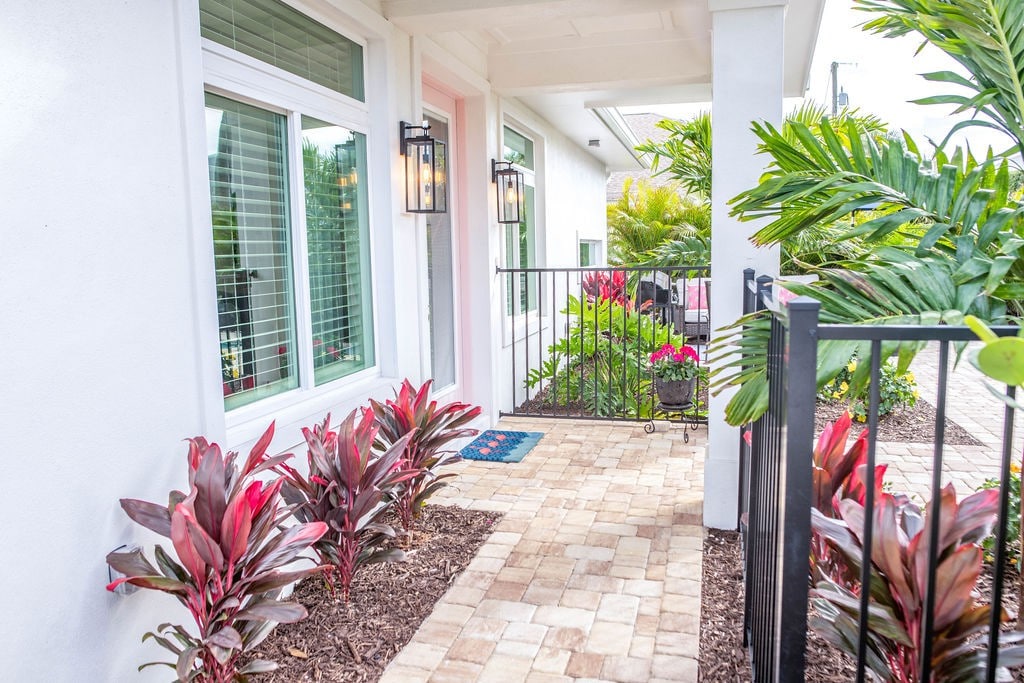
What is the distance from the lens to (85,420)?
2.08 m

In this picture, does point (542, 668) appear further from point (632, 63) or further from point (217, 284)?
point (632, 63)

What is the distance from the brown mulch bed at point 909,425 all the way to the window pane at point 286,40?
400 centimetres

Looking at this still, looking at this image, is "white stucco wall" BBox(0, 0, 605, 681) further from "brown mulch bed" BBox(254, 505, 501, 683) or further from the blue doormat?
the blue doormat

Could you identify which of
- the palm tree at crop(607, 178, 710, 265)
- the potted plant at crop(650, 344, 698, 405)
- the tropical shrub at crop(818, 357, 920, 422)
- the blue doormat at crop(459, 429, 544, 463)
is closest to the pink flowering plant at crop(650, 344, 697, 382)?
the potted plant at crop(650, 344, 698, 405)

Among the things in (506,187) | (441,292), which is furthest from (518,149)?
(441,292)

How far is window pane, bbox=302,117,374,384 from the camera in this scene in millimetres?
3465

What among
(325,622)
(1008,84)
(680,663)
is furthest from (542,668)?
(1008,84)

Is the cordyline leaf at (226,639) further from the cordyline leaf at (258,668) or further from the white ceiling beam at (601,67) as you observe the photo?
the white ceiling beam at (601,67)

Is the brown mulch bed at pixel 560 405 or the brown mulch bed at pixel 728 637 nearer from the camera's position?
the brown mulch bed at pixel 728 637

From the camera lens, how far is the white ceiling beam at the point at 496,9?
383 cm

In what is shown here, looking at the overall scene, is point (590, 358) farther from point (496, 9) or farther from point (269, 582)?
point (269, 582)

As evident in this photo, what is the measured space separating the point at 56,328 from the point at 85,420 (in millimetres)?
274

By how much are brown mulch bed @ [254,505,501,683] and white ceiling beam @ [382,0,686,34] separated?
2.63 m

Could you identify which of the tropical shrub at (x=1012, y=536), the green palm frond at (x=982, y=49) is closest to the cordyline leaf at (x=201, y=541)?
the green palm frond at (x=982, y=49)
